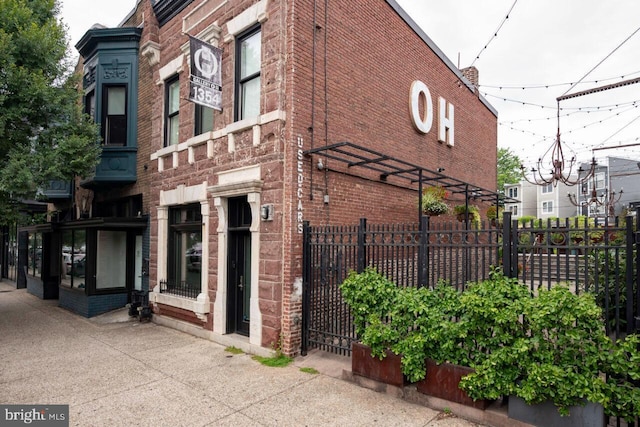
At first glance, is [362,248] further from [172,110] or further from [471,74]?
[471,74]

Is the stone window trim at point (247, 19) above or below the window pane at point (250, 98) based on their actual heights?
above

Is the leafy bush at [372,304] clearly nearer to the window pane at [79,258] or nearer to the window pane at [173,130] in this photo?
the window pane at [173,130]

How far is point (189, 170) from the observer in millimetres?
9344

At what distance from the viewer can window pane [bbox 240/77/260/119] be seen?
25.7 feet

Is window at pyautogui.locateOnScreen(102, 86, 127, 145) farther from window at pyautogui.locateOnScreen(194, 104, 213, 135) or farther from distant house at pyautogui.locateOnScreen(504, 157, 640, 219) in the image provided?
distant house at pyautogui.locateOnScreen(504, 157, 640, 219)

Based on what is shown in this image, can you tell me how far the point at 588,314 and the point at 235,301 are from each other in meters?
6.27

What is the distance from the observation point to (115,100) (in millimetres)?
12094

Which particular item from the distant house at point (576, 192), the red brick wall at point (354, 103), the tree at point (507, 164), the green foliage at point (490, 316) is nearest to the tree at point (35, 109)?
the red brick wall at point (354, 103)

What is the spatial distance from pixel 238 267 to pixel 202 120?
3792 millimetres

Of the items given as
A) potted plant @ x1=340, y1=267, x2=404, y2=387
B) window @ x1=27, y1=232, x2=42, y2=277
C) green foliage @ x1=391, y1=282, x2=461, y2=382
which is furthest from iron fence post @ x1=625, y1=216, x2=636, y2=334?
window @ x1=27, y1=232, x2=42, y2=277

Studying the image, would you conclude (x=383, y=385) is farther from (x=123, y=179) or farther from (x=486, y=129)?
(x=486, y=129)

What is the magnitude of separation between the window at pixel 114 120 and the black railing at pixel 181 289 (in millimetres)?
4787

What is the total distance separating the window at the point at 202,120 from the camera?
9211 mm

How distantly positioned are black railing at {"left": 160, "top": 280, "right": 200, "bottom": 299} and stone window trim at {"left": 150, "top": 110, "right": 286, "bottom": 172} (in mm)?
2985
